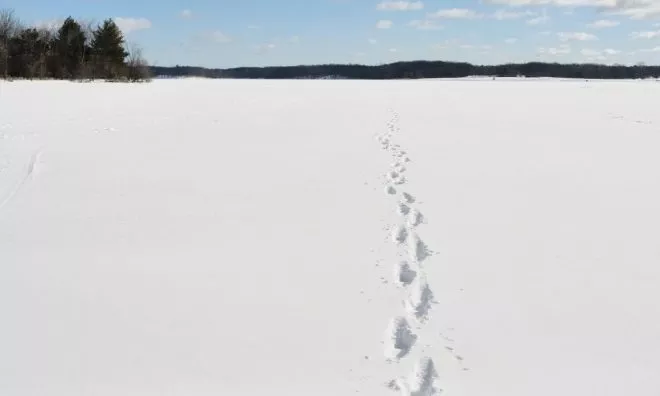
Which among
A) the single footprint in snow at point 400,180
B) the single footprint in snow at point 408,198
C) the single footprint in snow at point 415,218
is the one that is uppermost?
the single footprint in snow at point 400,180

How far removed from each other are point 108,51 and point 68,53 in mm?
3310

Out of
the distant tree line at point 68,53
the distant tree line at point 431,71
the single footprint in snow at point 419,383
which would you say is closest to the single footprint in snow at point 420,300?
the single footprint in snow at point 419,383

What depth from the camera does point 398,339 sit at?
307 cm

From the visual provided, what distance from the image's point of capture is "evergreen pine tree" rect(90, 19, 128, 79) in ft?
169

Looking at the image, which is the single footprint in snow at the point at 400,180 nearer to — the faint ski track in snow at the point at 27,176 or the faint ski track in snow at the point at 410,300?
the faint ski track in snow at the point at 410,300

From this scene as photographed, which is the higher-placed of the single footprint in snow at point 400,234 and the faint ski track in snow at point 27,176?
the faint ski track in snow at point 27,176

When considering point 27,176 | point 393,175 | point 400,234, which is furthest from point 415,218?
point 27,176

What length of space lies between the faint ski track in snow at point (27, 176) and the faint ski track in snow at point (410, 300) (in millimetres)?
3987

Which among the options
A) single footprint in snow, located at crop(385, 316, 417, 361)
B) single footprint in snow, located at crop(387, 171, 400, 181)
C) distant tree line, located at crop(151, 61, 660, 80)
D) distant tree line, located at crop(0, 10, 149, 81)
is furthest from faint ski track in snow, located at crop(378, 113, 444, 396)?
distant tree line, located at crop(151, 61, 660, 80)

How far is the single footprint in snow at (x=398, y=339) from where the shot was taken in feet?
9.53

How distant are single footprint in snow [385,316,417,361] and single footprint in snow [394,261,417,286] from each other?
0.60 m

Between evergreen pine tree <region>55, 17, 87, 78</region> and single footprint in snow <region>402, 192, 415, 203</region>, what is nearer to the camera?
single footprint in snow <region>402, 192, 415, 203</region>

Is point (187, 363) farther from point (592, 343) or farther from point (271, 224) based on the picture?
point (271, 224)

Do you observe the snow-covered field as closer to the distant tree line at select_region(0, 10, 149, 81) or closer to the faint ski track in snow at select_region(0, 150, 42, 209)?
the faint ski track in snow at select_region(0, 150, 42, 209)
